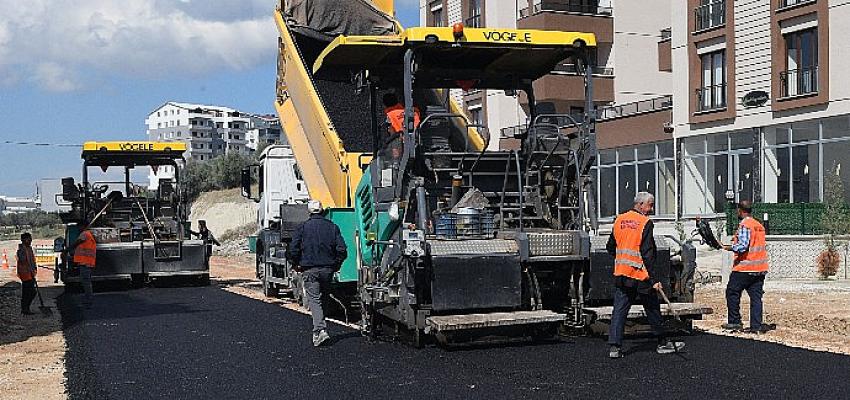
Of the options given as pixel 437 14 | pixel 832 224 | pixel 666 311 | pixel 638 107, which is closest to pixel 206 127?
pixel 437 14

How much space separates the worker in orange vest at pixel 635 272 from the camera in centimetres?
907

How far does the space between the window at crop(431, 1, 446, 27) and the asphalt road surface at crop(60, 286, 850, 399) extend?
30.2 meters

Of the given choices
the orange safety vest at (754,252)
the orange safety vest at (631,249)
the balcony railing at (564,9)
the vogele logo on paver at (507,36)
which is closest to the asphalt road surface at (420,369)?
the orange safety vest at (631,249)

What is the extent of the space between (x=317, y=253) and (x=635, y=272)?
3295 mm

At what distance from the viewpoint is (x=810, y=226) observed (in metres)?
23.5

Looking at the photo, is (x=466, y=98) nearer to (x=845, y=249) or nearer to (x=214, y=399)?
(x=214, y=399)

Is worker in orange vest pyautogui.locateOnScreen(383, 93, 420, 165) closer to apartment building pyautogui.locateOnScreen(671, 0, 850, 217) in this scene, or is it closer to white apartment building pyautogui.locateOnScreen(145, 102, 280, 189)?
apartment building pyautogui.locateOnScreen(671, 0, 850, 217)

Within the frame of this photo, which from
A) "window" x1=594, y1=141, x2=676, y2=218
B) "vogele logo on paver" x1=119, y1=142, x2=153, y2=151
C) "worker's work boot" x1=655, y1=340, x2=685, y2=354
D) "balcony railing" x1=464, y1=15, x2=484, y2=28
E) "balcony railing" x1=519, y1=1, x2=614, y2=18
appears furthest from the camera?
"balcony railing" x1=464, y1=15, x2=484, y2=28

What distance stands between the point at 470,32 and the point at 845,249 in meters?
13.8

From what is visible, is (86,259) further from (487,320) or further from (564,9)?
(564,9)

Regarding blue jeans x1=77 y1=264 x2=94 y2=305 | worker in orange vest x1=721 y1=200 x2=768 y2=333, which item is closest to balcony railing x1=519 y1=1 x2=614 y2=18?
blue jeans x1=77 y1=264 x2=94 y2=305

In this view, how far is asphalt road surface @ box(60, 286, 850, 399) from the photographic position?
7.71 m

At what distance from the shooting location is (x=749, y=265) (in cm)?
1120

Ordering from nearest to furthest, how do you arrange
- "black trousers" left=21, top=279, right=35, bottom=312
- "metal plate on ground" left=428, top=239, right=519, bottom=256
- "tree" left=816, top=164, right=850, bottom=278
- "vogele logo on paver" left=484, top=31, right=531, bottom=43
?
"metal plate on ground" left=428, top=239, right=519, bottom=256, "vogele logo on paver" left=484, top=31, right=531, bottom=43, "black trousers" left=21, top=279, right=35, bottom=312, "tree" left=816, top=164, right=850, bottom=278
